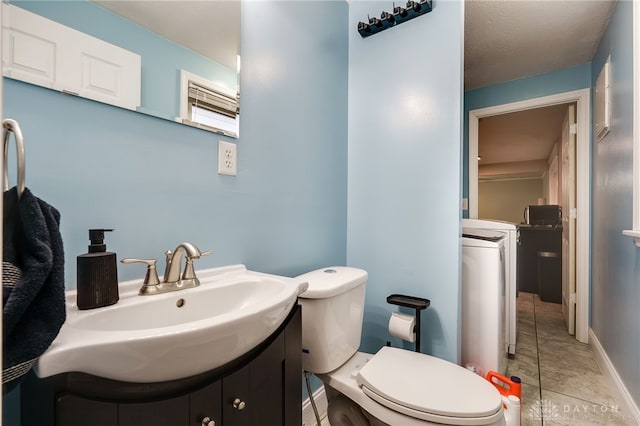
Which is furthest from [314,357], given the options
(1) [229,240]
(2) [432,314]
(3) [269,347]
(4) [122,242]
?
(4) [122,242]

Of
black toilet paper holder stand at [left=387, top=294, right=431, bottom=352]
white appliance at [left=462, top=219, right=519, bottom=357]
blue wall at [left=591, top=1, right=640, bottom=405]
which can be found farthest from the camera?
white appliance at [left=462, top=219, right=519, bottom=357]

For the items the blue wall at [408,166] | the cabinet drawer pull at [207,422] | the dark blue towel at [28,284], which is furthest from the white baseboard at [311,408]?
the dark blue towel at [28,284]

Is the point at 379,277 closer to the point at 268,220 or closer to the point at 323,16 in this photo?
the point at 268,220

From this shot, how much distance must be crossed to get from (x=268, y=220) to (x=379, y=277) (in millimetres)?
739

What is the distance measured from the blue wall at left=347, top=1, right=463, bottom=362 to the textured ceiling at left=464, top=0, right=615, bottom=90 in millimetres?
670

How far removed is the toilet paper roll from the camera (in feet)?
4.54

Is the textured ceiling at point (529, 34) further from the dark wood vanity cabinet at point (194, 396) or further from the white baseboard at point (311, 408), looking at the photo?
the white baseboard at point (311, 408)

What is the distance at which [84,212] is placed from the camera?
0.75 metres

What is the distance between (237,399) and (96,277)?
1.42 feet

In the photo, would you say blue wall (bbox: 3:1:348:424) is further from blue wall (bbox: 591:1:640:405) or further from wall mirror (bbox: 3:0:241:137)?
blue wall (bbox: 591:1:640:405)

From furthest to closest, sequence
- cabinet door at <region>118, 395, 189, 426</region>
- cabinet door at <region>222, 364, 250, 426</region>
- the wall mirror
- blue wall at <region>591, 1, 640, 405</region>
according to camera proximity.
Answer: blue wall at <region>591, 1, 640, 405</region> < the wall mirror < cabinet door at <region>222, 364, 250, 426</region> < cabinet door at <region>118, 395, 189, 426</region>

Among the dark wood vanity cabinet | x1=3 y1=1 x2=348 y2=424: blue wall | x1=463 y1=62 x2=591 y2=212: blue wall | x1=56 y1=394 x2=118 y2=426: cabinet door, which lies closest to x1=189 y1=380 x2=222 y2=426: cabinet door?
the dark wood vanity cabinet

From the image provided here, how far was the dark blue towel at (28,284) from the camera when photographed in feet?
1.38

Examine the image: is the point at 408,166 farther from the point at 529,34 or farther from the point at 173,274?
the point at 529,34
